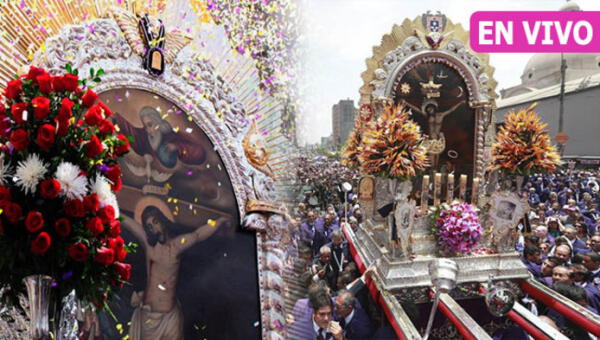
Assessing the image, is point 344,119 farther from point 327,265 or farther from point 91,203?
point 91,203

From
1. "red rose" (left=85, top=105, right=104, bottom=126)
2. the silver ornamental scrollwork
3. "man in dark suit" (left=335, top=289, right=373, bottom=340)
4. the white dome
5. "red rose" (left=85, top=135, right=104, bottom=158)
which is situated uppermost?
the white dome

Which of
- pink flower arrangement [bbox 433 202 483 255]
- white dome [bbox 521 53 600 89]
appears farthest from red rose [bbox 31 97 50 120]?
white dome [bbox 521 53 600 89]

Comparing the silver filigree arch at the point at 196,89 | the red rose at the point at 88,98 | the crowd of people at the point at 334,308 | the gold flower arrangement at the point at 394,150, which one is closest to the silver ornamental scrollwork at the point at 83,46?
the silver filigree arch at the point at 196,89

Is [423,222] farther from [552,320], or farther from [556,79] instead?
[556,79]

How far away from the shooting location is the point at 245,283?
2.61 m

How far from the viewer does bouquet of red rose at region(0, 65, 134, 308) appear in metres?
1.27

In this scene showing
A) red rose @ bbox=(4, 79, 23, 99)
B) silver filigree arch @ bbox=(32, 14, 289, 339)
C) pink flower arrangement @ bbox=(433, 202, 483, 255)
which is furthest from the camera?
pink flower arrangement @ bbox=(433, 202, 483, 255)

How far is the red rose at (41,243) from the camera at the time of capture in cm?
123

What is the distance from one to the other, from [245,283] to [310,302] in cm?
63

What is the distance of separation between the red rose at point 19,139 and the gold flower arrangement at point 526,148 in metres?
5.61

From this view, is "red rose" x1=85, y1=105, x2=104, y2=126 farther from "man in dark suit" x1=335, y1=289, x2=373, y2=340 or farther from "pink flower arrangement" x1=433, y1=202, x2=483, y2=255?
"pink flower arrangement" x1=433, y1=202, x2=483, y2=255

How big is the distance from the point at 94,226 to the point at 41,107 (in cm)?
46

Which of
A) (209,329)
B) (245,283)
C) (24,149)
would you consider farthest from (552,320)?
(24,149)

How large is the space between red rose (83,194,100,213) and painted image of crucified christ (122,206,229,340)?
68 centimetres
